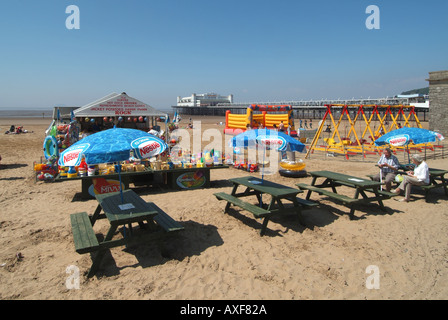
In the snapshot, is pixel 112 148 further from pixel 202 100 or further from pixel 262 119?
pixel 202 100

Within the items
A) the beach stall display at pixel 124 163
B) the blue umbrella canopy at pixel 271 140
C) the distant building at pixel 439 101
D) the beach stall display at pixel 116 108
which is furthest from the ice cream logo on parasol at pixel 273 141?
the distant building at pixel 439 101

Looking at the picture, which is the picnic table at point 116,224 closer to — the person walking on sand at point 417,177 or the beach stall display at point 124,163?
the beach stall display at point 124,163

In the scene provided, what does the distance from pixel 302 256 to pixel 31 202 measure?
6628 mm

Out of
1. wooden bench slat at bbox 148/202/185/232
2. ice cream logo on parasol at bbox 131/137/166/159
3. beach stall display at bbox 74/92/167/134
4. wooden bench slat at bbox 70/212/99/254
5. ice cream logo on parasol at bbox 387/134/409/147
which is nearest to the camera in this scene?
wooden bench slat at bbox 70/212/99/254

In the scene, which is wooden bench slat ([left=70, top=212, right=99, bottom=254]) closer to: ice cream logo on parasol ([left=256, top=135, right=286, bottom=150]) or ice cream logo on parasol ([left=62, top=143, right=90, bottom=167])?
ice cream logo on parasol ([left=62, top=143, right=90, bottom=167])

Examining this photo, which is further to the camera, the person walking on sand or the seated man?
the seated man

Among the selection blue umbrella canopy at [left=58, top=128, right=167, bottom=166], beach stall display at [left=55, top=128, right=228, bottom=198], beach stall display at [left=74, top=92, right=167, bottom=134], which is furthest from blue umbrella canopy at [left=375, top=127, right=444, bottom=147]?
beach stall display at [left=74, top=92, right=167, bottom=134]

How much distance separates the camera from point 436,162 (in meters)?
12.3

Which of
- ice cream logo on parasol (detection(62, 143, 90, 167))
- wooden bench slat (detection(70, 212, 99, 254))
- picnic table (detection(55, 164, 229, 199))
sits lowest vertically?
wooden bench slat (detection(70, 212, 99, 254))

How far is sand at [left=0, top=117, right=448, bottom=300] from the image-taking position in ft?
12.1

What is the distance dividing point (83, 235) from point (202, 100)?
114508mm

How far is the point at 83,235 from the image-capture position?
14.0ft

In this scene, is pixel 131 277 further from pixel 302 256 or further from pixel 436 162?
pixel 436 162
